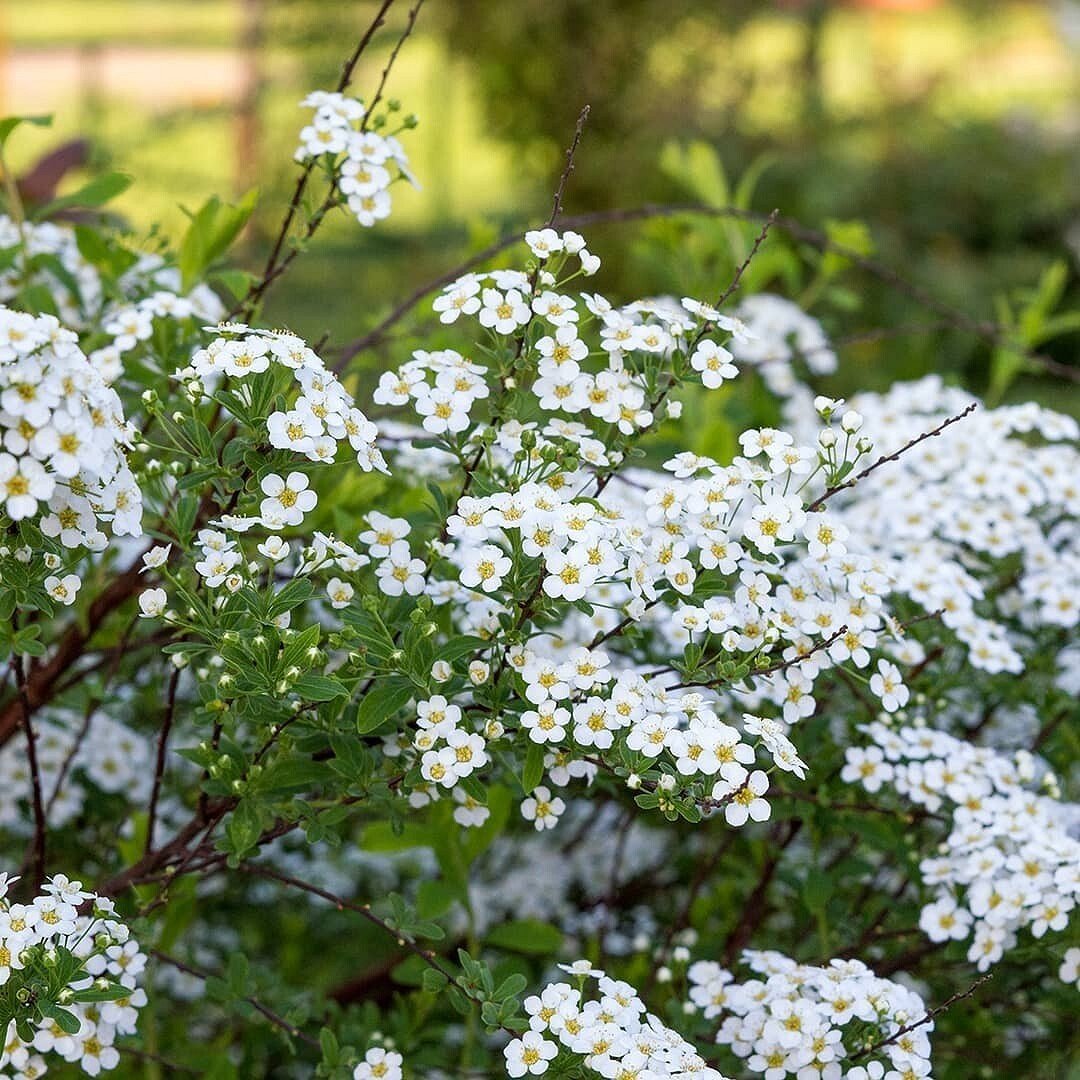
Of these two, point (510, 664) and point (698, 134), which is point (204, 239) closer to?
point (510, 664)

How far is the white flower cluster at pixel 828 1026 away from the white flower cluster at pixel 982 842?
0.10 metres

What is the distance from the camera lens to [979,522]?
4.66 feet

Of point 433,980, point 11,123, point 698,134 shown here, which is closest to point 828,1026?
point 433,980

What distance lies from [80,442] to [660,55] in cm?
583

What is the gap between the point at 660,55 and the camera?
20.7 ft

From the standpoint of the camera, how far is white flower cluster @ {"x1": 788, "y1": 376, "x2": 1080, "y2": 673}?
133cm

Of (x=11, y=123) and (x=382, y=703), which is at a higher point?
(x=11, y=123)

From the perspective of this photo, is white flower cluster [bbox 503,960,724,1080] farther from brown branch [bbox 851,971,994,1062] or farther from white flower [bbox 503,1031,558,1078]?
brown branch [bbox 851,971,994,1062]

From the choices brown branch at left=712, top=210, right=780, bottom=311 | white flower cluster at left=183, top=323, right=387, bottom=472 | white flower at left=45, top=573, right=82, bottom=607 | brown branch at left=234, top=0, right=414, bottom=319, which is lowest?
white flower at left=45, top=573, right=82, bottom=607

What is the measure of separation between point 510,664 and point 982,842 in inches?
17.2

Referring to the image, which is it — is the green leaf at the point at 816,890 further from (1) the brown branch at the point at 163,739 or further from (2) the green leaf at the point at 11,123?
(2) the green leaf at the point at 11,123

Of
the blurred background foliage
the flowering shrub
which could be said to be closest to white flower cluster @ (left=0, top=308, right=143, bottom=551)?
the flowering shrub

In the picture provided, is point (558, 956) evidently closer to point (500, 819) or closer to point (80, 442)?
point (500, 819)

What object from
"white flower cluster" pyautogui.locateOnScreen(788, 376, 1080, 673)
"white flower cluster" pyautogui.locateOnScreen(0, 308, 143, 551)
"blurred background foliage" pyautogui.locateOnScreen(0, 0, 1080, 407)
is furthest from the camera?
"blurred background foliage" pyautogui.locateOnScreen(0, 0, 1080, 407)
